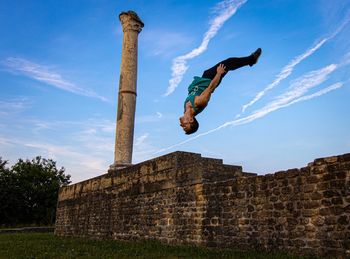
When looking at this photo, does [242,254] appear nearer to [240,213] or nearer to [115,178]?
[240,213]

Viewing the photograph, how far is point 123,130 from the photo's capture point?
14375 millimetres

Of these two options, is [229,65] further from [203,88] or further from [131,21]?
[131,21]

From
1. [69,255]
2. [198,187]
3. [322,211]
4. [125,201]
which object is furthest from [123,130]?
[322,211]

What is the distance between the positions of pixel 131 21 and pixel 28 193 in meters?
26.5

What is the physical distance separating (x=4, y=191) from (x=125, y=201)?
990 inches

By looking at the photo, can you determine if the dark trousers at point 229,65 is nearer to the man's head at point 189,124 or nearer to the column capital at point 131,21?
the man's head at point 189,124

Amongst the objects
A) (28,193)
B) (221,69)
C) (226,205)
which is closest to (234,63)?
(221,69)

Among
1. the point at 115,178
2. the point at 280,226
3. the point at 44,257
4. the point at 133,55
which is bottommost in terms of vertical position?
the point at 44,257

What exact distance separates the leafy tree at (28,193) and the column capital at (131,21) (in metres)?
23.9

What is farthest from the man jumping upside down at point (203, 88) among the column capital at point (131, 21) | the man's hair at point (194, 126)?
the column capital at point (131, 21)

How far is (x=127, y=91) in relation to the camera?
14742 millimetres

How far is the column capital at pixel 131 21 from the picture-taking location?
50.3 ft

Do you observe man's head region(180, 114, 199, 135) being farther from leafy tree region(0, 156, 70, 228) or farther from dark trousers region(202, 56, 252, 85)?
leafy tree region(0, 156, 70, 228)

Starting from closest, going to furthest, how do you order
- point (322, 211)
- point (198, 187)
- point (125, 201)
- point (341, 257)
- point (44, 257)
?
point (341, 257), point (322, 211), point (44, 257), point (198, 187), point (125, 201)
